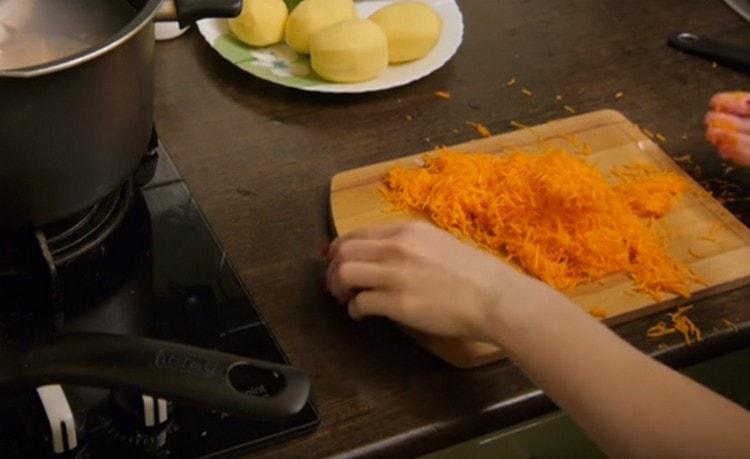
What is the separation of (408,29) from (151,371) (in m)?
0.58

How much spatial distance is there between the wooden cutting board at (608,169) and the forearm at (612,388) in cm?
5

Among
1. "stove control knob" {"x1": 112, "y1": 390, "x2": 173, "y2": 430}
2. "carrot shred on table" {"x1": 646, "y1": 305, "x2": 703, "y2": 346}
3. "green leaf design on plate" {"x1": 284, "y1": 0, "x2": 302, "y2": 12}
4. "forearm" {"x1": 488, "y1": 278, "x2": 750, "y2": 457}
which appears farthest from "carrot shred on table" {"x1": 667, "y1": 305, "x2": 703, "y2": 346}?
"green leaf design on plate" {"x1": 284, "y1": 0, "x2": 302, "y2": 12}

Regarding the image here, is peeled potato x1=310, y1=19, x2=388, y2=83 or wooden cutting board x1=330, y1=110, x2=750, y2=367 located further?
peeled potato x1=310, y1=19, x2=388, y2=83

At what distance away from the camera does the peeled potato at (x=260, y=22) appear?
1092 mm

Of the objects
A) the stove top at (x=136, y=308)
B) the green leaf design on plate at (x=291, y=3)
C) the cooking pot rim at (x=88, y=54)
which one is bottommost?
the stove top at (x=136, y=308)

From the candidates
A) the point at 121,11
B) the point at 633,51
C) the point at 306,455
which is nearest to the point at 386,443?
the point at 306,455

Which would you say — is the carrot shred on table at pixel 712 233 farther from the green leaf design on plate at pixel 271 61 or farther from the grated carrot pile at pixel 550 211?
the green leaf design on plate at pixel 271 61

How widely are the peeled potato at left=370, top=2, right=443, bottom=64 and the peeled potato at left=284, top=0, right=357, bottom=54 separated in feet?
0.13

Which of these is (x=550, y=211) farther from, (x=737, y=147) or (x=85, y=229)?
(x=85, y=229)

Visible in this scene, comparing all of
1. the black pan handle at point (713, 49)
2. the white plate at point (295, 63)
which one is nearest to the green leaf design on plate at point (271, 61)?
the white plate at point (295, 63)

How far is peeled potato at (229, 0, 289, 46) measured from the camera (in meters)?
1.09

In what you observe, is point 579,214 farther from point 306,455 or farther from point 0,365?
point 0,365

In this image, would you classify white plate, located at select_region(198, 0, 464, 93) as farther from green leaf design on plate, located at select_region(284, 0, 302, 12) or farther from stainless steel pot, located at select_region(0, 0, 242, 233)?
stainless steel pot, located at select_region(0, 0, 242, 233)

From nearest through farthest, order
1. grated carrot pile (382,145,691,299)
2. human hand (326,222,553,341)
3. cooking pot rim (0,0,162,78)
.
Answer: cooking pot rim (0,0,162,78) < human hand (326,222,553,341) < grated carrot pile (382,145,691,299)
